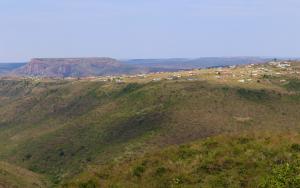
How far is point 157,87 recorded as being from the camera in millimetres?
161500

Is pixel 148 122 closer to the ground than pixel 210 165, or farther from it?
closer to the ground

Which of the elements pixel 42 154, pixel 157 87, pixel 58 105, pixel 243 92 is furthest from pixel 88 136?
pixel 58 105

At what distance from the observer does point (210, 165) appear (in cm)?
3409

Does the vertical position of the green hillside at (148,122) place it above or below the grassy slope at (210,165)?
below

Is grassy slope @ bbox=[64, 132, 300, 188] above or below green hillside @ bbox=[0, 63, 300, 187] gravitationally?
above

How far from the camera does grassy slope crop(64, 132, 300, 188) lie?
105 ft

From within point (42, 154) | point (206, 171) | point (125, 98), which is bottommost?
point (42, 154)

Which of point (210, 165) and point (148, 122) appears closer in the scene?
point (210, 165)

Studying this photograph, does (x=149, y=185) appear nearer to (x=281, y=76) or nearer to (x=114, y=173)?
(x=114, y=173)

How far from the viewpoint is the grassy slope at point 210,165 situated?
105ft

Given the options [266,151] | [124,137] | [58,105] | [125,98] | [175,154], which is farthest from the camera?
[58,105]

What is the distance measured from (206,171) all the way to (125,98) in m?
127

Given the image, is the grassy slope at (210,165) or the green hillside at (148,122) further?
the green hillside at (148,122)

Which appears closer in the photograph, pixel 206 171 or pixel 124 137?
pixel 206 171
